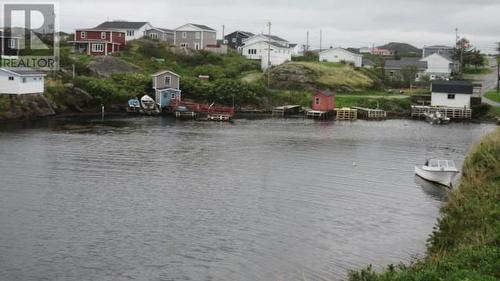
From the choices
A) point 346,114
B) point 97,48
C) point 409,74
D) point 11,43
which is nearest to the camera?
point 346,114

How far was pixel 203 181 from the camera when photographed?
3609cm

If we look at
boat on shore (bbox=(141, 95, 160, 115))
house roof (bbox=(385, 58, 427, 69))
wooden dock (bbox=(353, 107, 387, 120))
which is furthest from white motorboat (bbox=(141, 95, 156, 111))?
house roof (bbox=(385, 58, 427, 69))

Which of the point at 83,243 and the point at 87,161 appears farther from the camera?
the point at 87,161

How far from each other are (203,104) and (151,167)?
1507 inches

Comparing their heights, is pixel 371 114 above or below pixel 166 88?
below

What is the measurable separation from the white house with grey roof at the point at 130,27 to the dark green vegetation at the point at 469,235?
8291cm

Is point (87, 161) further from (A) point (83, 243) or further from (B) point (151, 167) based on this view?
(A) point (83, 243)

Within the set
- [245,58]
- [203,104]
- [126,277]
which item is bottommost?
[126,277]

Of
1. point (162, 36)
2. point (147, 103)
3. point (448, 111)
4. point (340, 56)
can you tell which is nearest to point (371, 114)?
point (448, 111)

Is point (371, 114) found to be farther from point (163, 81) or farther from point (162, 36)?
point (162, 36)

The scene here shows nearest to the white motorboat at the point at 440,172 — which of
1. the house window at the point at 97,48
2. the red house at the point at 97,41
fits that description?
the red house at the point at 97,41

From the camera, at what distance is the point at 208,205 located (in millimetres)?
30312

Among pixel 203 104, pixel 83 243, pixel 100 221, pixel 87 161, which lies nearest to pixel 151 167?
pixel 87 161

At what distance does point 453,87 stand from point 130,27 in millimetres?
53463
